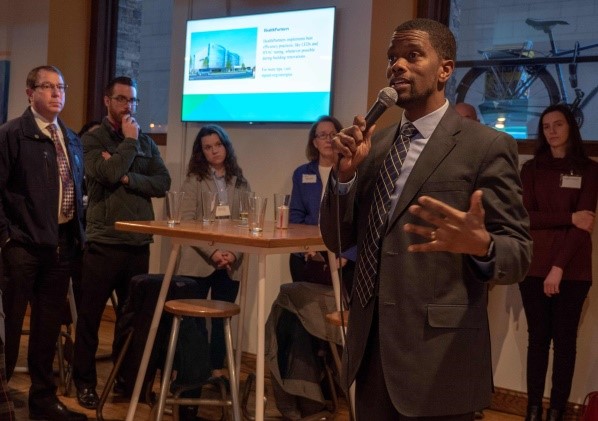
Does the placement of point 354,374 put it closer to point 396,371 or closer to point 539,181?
point 396,371

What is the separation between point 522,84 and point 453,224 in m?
3.35

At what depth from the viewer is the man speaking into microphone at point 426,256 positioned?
1.62 m

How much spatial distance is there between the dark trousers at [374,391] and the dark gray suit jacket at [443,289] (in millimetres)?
46

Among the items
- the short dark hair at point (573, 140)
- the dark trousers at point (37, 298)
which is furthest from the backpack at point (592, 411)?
the dark trousers at point (37, 298)

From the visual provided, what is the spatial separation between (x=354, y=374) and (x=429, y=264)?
31 centimetres

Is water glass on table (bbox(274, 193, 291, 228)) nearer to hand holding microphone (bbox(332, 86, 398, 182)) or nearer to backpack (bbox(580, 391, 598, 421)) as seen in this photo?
backpack (bbox(580, 391, 598, 421))

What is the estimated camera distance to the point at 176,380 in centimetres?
365

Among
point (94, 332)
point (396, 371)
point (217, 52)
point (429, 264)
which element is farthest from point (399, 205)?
point (217, 52)

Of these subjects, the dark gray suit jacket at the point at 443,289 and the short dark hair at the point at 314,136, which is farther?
the short dark hair at the point at 314,136

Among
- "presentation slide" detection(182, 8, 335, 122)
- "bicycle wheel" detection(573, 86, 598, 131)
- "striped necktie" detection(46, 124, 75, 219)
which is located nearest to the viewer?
"striped necktie" detection(46, 124, 75, 219)

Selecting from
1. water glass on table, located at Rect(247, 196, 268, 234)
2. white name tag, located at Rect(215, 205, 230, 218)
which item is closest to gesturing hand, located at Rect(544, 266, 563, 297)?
water glass on table, located at Rect(247, 196, 268, 234)

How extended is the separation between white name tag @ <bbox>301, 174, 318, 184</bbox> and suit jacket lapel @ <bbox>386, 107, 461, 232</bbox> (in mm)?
2805

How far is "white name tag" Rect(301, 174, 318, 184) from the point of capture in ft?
14.8

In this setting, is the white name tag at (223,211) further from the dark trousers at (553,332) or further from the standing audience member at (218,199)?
the dark trousers at (553,332)
